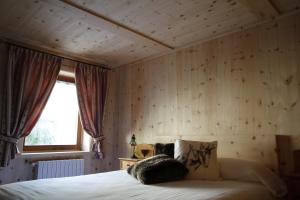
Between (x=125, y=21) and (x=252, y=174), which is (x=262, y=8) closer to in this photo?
(x=125, y=21)

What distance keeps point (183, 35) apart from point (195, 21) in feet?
1.25

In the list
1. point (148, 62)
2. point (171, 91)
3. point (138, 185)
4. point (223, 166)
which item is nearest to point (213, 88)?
point (171, 91)

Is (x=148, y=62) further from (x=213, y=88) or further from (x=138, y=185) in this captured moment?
(x=138, y=185)

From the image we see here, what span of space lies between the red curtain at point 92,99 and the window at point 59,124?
0.23 m

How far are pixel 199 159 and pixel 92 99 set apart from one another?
6.98 feet

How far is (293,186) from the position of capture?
2.15 metres

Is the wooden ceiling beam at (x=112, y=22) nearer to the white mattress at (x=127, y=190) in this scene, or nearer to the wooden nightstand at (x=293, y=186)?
the white mattress at (x=127, y=190)

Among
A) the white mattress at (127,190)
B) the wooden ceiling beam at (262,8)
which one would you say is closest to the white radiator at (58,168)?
the white mattress at (127,190)

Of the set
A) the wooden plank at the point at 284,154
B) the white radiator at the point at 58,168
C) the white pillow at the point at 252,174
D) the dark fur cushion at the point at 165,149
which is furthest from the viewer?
the white radiator at the point at 58,168

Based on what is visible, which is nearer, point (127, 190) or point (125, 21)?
point (127, 190)

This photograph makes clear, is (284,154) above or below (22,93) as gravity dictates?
below

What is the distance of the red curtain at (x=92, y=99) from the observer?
3.80m

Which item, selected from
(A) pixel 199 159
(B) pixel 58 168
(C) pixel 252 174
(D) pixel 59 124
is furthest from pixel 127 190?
(D) pixel 59 124

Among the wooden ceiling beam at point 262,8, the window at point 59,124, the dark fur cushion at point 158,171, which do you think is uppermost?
the wooden ceiling beam at point 262,8
